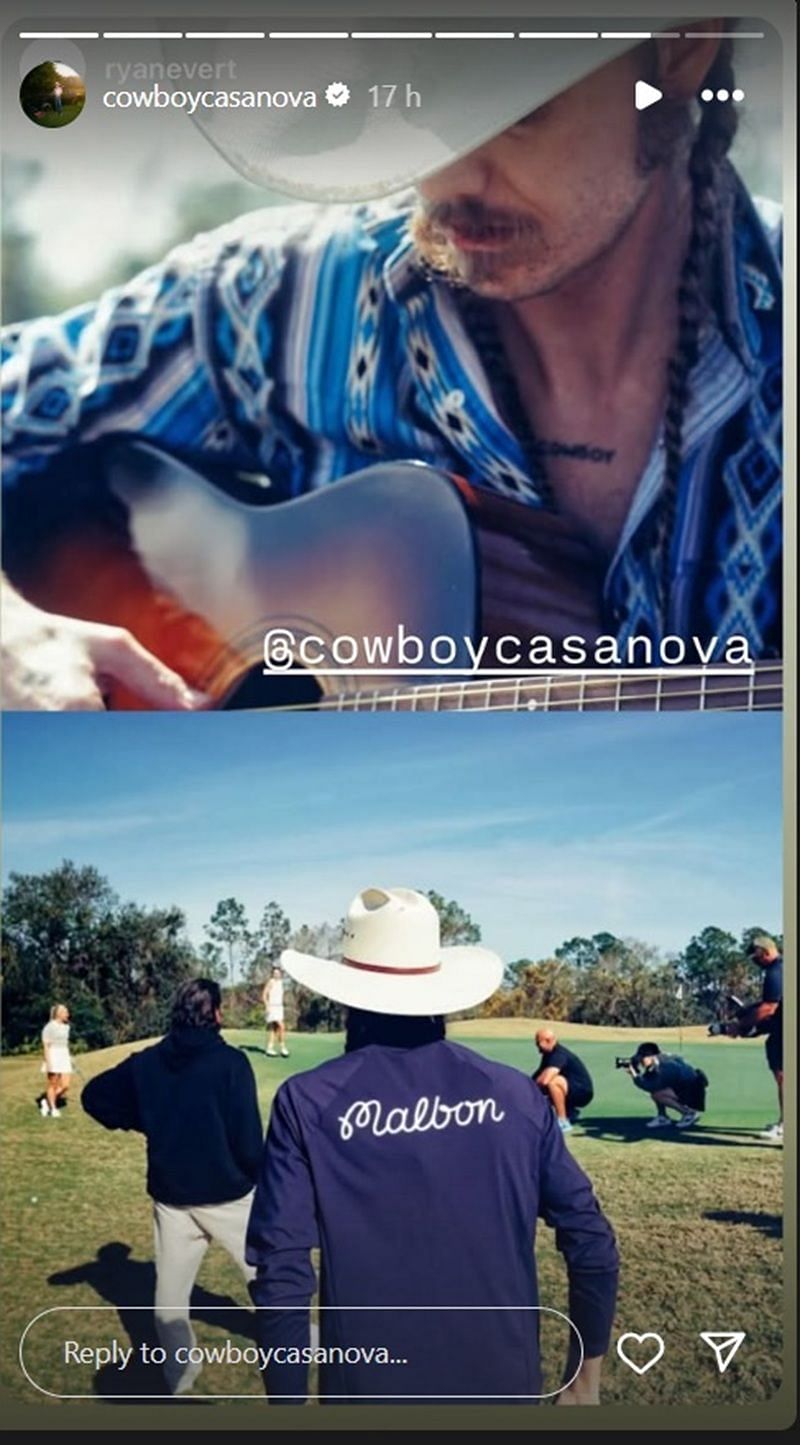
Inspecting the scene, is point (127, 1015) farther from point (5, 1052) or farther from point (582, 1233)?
point (582, 1233)

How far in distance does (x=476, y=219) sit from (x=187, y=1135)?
2.10 meters

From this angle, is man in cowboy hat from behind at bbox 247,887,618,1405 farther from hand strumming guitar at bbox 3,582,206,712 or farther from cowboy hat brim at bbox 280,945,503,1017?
hand strumming guitar at bbox 3,582,206,712

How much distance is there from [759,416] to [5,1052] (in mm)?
2147

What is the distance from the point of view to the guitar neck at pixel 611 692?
16.4 ft

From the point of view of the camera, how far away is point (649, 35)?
500 centimetres

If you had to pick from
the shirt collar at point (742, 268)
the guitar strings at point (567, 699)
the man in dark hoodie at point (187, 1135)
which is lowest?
the man in dark hoodie at point (187, 1135)

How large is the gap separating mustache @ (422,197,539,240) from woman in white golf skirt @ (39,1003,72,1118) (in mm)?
1900

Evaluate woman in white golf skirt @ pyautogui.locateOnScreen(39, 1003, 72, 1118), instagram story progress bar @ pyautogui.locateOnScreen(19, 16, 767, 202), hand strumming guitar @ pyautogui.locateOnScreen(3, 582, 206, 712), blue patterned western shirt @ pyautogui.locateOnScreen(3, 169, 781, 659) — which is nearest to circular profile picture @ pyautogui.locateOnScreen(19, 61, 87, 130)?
instagram story progress bar @ pyautogui.locateOnScreen(19, 16, 767, 202)

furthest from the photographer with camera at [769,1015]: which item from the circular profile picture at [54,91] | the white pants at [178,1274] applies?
the circular profile picture at [54,91]

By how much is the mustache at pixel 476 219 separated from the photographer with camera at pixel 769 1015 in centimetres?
163

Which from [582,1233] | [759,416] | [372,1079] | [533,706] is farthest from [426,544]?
[582,1233]

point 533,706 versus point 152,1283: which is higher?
point 533,706

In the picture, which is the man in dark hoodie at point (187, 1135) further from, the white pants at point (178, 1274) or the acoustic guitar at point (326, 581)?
the acoustic guitar at point (326, 581)

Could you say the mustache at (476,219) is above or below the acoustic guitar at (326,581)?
above
